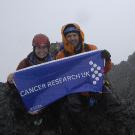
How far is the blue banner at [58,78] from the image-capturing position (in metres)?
9.59

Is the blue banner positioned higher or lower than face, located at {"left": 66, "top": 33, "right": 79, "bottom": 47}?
Result: lower

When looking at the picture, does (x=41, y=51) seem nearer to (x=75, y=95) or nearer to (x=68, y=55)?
(x=68, y=55)

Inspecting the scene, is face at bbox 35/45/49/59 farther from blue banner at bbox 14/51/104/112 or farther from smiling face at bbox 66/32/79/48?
smiling face at bbox 66/32/79/48

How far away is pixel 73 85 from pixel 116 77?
12.2 m

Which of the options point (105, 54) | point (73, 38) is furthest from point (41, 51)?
point (105, 54)

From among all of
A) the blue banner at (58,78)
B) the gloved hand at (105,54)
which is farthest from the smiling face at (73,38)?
the gloved hand at (105,54)

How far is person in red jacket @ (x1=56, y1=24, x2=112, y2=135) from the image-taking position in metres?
9.51

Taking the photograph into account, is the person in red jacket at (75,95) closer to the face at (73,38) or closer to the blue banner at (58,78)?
the face at (73,38)

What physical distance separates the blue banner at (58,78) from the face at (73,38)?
2.26 feet

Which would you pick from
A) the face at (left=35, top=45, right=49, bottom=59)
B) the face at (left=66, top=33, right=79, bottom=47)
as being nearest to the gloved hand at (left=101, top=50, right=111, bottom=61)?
the face at (left=66, top=33, right=79, bottom=47)

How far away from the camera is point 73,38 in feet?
34.0

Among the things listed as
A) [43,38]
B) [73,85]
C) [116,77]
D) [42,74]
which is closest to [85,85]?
[73,85]

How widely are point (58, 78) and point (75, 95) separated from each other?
664 mm

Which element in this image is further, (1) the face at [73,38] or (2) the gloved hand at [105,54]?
(1) the face at [73,38]
